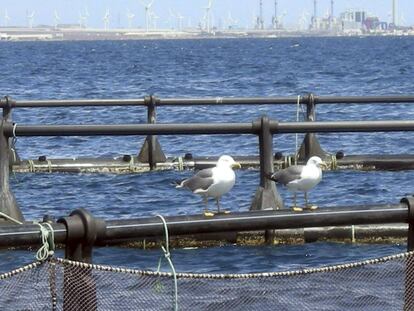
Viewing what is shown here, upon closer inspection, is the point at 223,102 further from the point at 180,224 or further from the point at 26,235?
the point at 26,235

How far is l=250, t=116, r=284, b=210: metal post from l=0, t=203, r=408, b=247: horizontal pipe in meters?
6.63

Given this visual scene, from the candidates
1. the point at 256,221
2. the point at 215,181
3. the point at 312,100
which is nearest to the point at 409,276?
the point at 256,221

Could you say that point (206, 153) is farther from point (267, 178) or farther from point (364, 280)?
point (364, 280)

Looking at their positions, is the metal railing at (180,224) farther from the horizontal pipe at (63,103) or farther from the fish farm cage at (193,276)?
the horizontal pipe at (63,103)

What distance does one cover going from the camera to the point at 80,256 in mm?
5434

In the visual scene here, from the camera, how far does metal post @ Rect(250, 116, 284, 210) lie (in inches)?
500

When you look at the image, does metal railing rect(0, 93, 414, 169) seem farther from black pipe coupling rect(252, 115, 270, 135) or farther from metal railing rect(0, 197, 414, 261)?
metal railing rect(0, 197, 414, 261)

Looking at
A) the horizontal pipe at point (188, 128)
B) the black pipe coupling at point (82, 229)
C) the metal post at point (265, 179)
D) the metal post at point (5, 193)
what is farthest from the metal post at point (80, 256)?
the horizontal pipe at point (188, 128)

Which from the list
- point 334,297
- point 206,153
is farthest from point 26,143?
point 334,297

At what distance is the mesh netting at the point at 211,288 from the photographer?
5.30 meters

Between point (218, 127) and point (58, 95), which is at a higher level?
point (218, 127)

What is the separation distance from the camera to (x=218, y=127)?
535 inches

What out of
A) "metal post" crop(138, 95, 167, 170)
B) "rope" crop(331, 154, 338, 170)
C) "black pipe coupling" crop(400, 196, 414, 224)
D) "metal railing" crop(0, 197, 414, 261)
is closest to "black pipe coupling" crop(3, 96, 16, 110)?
"metal post" crop(138, 95, 167, 170)

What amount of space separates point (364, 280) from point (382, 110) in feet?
106
